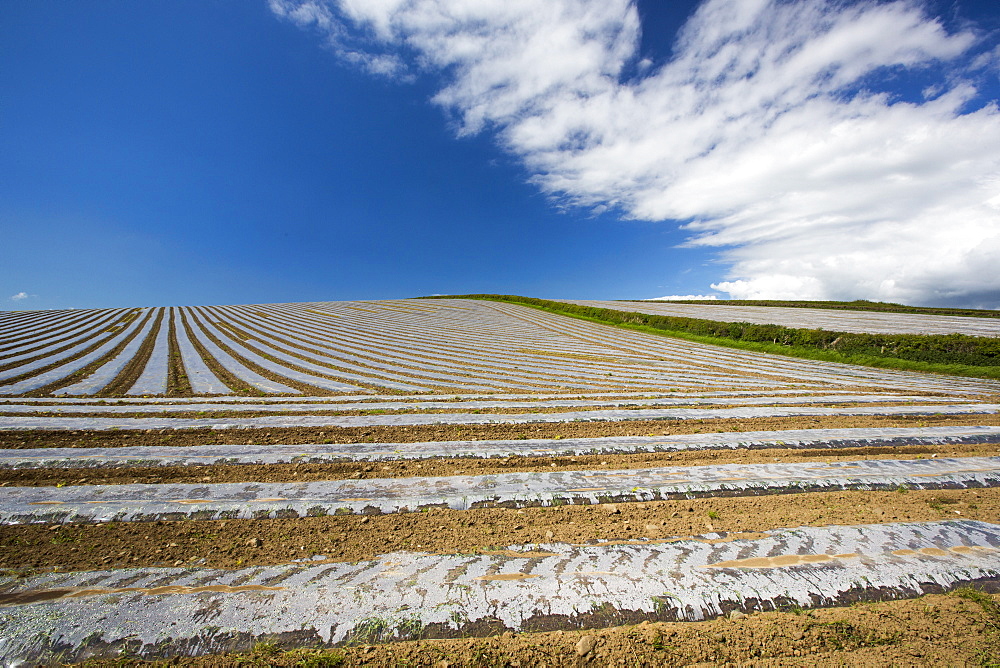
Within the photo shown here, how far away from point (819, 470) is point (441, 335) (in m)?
18.4

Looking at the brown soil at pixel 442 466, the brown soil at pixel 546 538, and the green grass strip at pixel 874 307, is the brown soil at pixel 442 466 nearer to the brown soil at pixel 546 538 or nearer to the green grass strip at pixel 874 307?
the brown soil at pixel 546 538

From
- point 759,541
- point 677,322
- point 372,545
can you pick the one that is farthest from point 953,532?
point 677,322

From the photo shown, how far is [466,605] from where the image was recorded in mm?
2297

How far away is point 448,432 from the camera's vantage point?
219 inches

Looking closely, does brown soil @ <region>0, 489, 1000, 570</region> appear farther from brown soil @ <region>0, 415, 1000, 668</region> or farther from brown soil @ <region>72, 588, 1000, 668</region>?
brown soil @ <region>72, 588, 1000, 668</region>

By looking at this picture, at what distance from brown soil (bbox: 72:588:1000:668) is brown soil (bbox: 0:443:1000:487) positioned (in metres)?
2.15

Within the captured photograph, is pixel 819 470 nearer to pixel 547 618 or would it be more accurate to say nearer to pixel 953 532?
pixel 953 532

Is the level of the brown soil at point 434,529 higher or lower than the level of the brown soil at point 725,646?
higher

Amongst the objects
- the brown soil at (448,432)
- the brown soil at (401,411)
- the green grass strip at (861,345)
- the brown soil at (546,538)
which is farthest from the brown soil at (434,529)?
the green grass strip at (861,345)

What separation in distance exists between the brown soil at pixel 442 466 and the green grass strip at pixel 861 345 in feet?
35.0

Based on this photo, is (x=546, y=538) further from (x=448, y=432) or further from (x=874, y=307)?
(x=874, y=307)

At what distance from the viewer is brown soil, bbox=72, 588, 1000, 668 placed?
200cm

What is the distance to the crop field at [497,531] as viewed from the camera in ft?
6.94

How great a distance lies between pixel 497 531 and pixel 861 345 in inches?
734
